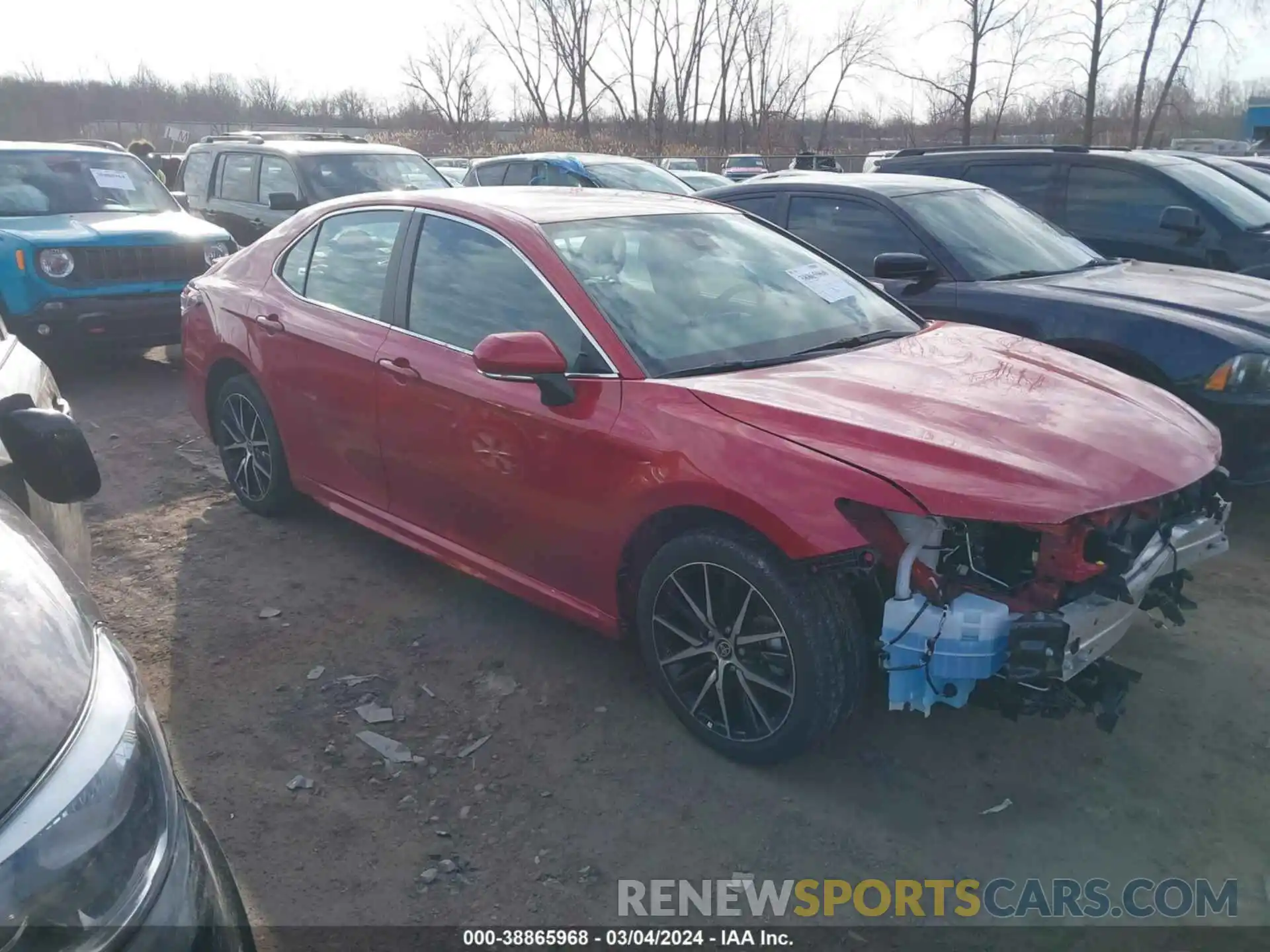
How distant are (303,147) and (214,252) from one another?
2524mm

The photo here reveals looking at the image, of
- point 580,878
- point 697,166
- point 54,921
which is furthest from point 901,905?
point 697,166

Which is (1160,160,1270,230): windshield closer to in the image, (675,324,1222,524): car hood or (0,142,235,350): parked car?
(675,324,1222,524): car hood

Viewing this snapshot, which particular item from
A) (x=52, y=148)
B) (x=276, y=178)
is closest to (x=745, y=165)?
(x=276, y=178)

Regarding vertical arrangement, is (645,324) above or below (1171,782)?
above

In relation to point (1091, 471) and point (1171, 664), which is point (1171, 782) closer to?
point (1171, 664)

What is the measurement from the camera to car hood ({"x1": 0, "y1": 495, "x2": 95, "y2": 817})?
1556 mm

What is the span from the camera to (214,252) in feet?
28.3

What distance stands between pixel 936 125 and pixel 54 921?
116 feet

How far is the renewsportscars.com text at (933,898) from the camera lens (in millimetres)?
2754

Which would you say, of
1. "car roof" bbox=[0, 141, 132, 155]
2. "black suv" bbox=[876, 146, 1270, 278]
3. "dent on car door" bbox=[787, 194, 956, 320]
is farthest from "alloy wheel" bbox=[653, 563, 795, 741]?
"car roof" bbox=[0, 141, 132, 155]

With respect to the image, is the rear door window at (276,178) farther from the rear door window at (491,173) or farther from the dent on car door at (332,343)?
the dent on car door at (332,343)

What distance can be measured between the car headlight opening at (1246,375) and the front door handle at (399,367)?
3829 mm

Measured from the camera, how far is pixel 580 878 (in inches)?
113

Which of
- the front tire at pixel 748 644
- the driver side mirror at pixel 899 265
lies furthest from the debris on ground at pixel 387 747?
the driver side mirror at pixel 899 265
